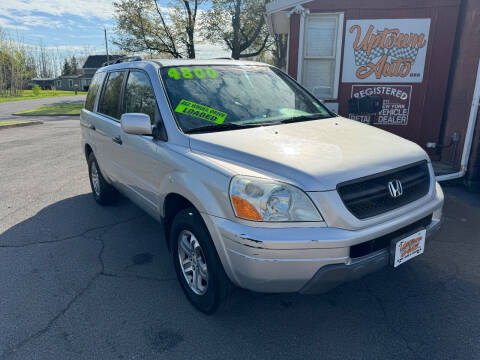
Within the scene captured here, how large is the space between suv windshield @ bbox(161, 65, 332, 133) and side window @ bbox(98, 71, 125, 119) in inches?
38.6

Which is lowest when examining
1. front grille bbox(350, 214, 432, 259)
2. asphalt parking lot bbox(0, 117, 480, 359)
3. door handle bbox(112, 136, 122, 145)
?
asphalt parking lot bbox(0, 117, 480, 359)

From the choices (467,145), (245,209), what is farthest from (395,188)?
(467,145)

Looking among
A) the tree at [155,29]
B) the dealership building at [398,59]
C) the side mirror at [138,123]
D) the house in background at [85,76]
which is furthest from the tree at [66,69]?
the side mirror at [138,123]

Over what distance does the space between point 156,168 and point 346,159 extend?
1521mm

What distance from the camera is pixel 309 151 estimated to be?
2.39 m

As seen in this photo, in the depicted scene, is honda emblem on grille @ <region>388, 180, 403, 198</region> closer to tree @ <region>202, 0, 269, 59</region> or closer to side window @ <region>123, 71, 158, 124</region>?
side window @ <region>123, 71, 158, 124</region>

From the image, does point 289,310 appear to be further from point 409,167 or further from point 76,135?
point 76,135

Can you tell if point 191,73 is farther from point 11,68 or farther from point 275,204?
point 11,68

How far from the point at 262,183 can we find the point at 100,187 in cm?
341

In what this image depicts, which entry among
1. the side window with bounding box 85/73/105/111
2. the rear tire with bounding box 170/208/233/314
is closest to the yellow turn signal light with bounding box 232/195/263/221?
the rear tire with bounding box 170/208/233/314

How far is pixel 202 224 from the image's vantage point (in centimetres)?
242

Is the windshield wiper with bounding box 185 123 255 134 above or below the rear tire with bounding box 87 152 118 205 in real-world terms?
above

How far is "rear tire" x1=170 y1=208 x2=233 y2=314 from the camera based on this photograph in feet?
7.79

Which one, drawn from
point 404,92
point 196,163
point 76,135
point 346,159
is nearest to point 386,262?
point 346,159
